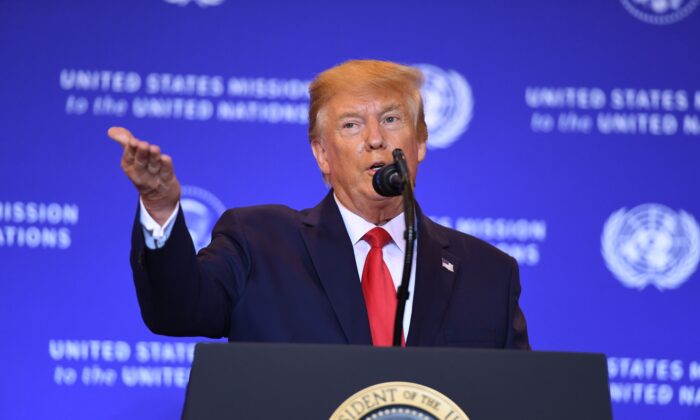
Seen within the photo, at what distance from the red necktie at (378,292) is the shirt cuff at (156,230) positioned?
0.52 metres

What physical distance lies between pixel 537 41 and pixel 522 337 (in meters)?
1.67

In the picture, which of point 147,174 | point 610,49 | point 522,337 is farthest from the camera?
point 610,49

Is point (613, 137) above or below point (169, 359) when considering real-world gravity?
above

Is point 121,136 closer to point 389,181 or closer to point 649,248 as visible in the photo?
point 389,181

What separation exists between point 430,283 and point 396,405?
77 centimetres

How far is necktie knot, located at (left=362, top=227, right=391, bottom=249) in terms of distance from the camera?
2221mm

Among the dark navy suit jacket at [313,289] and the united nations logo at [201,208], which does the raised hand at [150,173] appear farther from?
the united nations logo at [201,208]

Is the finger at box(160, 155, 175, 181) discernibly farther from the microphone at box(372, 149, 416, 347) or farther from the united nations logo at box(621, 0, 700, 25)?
the united nations logo at box(621, 0, 700, 25)

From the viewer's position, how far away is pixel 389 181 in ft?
5.74

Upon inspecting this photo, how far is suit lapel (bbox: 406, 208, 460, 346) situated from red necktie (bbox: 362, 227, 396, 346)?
51 mm

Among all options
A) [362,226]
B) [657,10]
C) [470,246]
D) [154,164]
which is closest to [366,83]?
[362,226]

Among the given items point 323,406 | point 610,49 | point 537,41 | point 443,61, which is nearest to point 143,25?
point 443,61

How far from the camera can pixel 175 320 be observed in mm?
1862

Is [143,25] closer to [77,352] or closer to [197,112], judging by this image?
[197,112]
